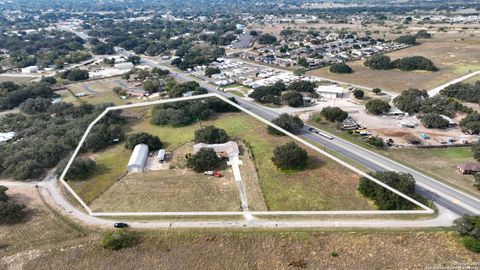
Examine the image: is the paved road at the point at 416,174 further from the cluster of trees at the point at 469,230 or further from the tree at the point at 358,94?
the tree at the point at 358,94

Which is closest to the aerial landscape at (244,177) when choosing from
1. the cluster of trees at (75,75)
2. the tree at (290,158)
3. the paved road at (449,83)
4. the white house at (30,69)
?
the tree at (290,158)

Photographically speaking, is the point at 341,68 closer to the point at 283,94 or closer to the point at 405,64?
the point at 405,64

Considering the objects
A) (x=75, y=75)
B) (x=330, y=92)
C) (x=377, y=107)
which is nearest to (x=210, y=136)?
(x=377, y=107)

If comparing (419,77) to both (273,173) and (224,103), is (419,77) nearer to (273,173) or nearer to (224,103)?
(224,103)

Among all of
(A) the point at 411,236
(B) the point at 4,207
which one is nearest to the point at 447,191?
(A) the point at 411,236

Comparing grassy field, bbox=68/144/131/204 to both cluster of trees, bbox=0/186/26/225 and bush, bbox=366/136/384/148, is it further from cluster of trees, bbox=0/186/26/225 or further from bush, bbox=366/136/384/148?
bush, bbox=366/136/384/148

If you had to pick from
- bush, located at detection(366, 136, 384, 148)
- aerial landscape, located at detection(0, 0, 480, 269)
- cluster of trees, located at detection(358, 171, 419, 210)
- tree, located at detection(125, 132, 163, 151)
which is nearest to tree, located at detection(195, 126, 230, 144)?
aerial landscape, located at detection(0, 0, 480, 269)
